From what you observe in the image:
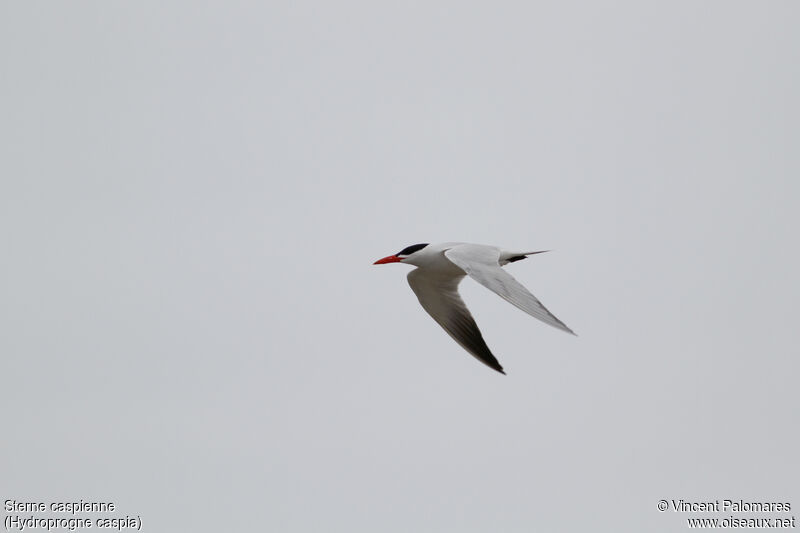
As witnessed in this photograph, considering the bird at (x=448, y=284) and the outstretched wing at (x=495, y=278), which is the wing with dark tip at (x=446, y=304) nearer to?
the bird at (x=448, y=284)

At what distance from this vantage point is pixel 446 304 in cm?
1367

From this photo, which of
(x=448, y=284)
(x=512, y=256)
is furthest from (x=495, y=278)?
(x=448, y=284)

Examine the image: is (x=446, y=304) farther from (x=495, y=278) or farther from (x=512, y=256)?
(x=495, y=278)

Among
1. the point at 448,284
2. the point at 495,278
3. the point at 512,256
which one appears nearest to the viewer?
the point at 495,278

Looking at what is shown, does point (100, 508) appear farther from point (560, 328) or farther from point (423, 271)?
point (560, 328)

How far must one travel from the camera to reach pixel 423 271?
43.8 ft

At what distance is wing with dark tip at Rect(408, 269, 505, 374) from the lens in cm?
1348

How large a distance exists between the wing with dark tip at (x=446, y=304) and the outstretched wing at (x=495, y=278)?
1.44 m


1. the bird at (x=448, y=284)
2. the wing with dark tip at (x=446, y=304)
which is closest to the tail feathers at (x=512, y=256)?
the bird at (x=448, y=284)

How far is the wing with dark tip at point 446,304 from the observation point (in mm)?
13484

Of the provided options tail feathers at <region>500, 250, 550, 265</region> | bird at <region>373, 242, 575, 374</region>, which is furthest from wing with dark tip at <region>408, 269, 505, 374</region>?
tail feathers at <region>500, 250, 550, 265</region>

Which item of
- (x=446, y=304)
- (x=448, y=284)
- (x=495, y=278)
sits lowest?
(x=495, y=278)

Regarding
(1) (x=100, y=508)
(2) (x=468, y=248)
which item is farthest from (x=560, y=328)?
(1) (x=100, y=508)

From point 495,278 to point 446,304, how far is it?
3.76m
